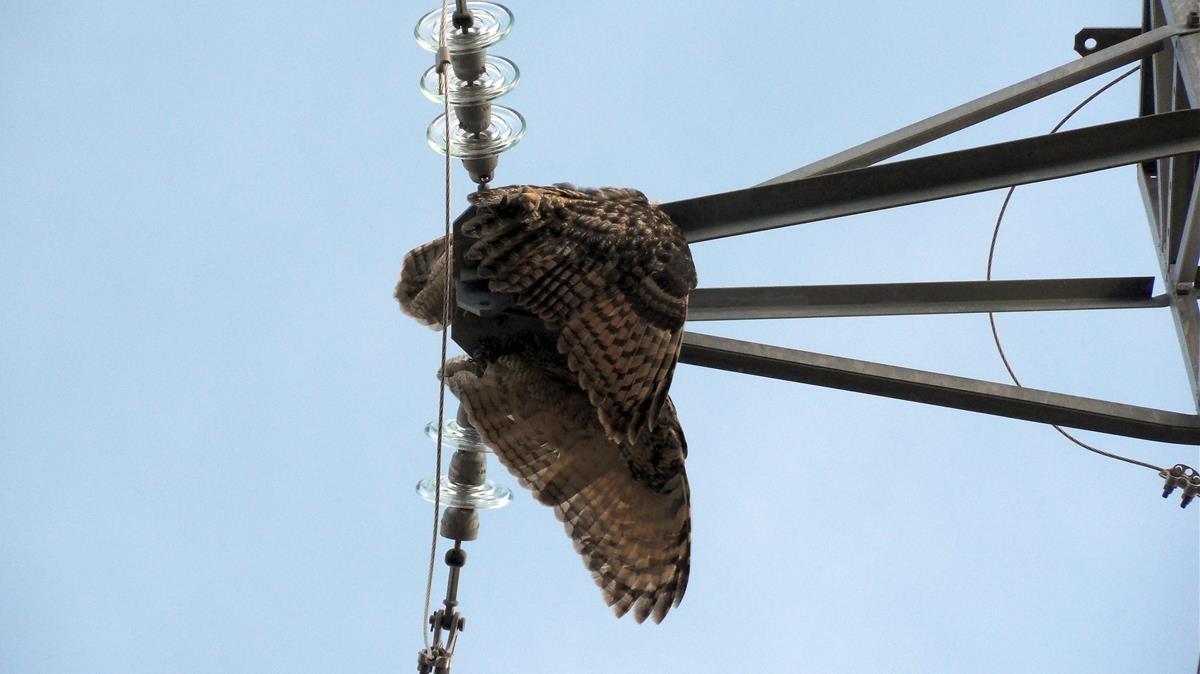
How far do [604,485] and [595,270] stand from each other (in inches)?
42.4

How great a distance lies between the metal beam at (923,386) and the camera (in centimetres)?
454

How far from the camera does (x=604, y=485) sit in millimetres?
5051

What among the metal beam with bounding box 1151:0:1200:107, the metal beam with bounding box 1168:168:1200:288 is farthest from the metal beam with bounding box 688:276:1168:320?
the metal beam with bounding box 1151:0:1200:107

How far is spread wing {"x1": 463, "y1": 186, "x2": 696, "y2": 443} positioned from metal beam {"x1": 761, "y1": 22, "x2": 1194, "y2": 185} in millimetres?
1122

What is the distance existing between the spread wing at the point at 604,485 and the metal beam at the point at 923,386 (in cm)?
34

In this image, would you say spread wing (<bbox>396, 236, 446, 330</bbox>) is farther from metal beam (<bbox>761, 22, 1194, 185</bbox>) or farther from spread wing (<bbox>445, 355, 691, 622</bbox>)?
metal beam (<bbox>761, 22, 1194, 185</bbox>)

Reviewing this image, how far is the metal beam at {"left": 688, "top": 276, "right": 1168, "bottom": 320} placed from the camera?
16.2 feet

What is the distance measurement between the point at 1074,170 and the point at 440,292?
1925mm

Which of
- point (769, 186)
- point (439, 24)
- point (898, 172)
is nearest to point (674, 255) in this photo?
point (769, 186)

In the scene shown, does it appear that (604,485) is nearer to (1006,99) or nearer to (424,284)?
(424,284)

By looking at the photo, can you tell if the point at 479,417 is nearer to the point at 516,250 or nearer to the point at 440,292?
the point at 440,292

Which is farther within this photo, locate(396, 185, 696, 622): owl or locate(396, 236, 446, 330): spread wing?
locate(396, 236, 446, 330): spread wing

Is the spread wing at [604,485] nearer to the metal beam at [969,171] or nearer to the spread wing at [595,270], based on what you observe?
the spread wing at [595,270]

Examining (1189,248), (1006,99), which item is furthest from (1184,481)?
(1006,99)
